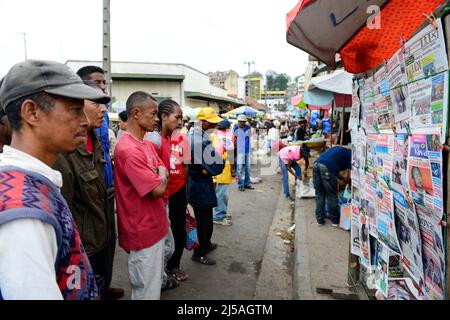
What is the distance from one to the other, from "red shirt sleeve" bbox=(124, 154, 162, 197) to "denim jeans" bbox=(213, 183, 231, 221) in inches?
128

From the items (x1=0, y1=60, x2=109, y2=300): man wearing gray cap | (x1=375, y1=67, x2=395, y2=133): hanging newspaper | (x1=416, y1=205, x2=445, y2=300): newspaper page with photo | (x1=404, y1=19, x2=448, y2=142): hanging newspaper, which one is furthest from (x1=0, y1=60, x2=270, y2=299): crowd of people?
(x1=375, y1=67, x2=395, y2=133): hanging newspaper

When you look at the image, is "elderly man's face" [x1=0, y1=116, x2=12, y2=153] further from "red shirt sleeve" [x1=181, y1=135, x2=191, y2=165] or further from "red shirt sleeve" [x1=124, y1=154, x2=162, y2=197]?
"red shirt sleeve" [x1=181, y1=135, x2=191, y2=165]

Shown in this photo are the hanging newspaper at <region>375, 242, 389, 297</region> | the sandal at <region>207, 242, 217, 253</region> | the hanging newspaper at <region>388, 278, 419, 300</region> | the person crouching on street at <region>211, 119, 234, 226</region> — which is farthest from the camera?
the person crouching on street at <region>211, 119, 234, 226</region>

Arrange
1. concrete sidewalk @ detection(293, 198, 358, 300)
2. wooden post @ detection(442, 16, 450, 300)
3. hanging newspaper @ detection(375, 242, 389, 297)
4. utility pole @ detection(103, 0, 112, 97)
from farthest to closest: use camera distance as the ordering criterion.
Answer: utility pole @ detection(103, 0, 112, 97), concrete sidewalk @ detection(293, 198, 358, 300), hanging newspaper @ detection(375, 242, 389, 297), wooden post @ detection(442, 16, 450, 300)

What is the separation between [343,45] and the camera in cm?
263

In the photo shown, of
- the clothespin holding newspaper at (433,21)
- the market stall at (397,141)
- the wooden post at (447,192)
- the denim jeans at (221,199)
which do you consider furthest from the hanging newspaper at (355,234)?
the denim jeans at (221,199)

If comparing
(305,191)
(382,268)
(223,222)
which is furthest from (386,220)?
(305,191)

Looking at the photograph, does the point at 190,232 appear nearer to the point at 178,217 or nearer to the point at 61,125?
the point at 178,217

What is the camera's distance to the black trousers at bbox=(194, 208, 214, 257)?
4141mm

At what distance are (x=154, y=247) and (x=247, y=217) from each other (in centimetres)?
407

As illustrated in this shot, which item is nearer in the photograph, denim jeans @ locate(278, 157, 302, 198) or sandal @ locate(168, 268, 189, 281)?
sandal @ locate(168, 268, 189, 281)
